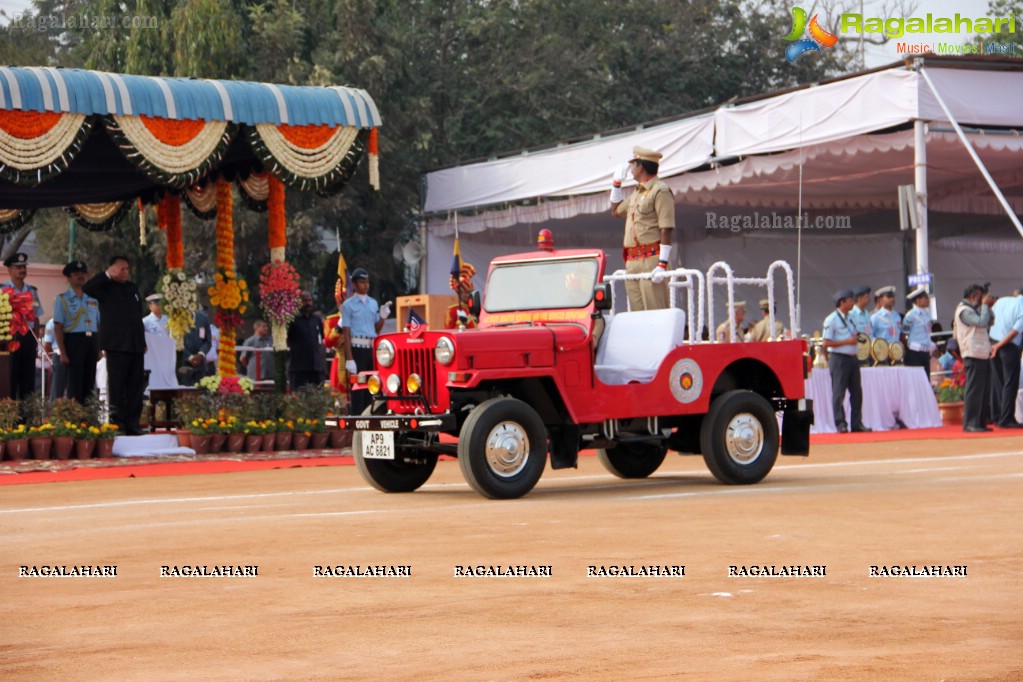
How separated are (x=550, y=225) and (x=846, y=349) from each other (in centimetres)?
1194

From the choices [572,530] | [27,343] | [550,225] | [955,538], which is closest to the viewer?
[955,538]

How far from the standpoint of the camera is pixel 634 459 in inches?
518

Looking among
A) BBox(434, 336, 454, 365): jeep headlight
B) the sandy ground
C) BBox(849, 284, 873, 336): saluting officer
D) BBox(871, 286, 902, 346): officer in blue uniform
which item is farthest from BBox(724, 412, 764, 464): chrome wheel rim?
BBox(871, 286, 902, 346): officer in blue uniform

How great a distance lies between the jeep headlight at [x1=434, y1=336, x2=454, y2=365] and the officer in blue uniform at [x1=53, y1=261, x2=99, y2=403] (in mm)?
7069

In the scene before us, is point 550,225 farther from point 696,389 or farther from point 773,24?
point 696,389

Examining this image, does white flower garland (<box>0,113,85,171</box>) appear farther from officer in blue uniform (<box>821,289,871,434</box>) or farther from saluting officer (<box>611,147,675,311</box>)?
officer in blue uniform (<box>821,289,871,434</box>)

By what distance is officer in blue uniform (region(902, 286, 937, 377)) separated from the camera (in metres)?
21.4

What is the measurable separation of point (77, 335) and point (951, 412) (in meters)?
11.8

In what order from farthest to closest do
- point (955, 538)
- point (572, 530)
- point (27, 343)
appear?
point (27, 343), point (572, 530), point (955, 538)

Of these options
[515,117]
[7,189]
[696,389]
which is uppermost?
[515,117]

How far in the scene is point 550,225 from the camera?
31.1 meters

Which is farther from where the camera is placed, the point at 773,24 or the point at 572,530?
the point at 773,24

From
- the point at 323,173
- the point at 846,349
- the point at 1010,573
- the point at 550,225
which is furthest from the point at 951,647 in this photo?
the point at 550,225

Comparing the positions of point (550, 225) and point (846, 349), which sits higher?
point (550, 225)
